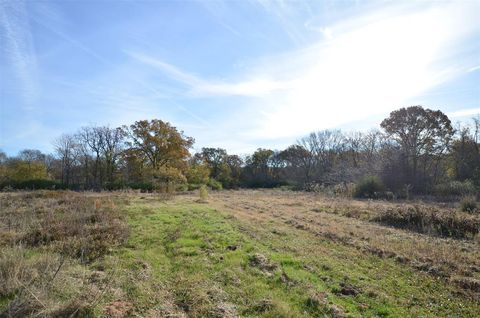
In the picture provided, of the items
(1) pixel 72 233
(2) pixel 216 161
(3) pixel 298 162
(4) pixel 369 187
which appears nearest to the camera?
(1) pixel 72 233

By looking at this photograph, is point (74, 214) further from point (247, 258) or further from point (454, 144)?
point (454, 144)

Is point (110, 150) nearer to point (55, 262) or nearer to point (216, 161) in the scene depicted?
point (216, 161)

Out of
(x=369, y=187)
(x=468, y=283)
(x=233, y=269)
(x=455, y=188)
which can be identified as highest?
(x=369, y=187)

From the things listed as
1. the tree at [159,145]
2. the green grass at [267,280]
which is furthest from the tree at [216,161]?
the green grass at [267,280]

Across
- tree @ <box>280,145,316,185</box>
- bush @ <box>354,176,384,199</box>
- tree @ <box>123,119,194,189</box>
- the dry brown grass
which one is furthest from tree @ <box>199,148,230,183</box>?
the dry brown grass

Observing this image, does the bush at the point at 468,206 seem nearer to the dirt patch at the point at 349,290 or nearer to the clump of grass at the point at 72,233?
the dirt patch at the point at 349,290

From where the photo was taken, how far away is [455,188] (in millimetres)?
32125

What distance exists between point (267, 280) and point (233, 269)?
935 mm

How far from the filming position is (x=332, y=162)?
7056 cm

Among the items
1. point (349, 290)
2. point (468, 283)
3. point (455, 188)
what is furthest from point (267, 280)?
point (455, 188)

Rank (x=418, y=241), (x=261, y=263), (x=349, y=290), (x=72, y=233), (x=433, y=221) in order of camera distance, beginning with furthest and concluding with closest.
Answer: (x=433, y=221) → (x=418, y=241) → (x=72, y=233) → (x=261, y=263) → (x=349, y=290)

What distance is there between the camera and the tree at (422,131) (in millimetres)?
41969

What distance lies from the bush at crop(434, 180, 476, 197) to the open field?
20.2 meters

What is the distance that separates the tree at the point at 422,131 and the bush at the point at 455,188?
7374 mm
